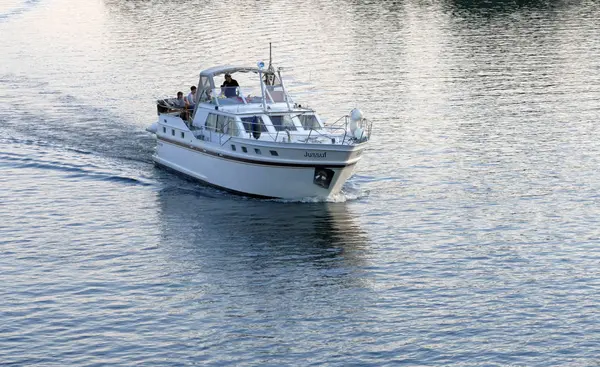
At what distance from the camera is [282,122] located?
163 feet

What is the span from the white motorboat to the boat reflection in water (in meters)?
1.11

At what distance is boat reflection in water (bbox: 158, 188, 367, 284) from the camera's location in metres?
41.0

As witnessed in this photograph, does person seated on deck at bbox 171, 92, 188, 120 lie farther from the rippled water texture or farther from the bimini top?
the rippled water texture

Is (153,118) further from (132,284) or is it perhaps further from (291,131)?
(132,284)

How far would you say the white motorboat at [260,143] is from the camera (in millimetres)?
46750

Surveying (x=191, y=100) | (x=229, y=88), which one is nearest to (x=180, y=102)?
(x=191, y=100)

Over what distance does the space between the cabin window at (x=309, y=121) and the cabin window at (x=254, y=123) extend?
6.70ft

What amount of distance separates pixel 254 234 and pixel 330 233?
345 cm

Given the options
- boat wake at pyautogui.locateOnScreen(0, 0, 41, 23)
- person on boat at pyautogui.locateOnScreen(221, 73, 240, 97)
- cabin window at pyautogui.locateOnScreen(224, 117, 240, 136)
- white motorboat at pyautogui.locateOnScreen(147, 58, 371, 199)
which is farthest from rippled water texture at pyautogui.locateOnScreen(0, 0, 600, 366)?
boat wake at pyautogui.locateOnScreen(0, 0, 41, 23)

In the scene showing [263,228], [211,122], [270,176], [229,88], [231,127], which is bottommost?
[263,228]

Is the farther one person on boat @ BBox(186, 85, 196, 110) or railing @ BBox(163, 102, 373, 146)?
person on boat @ BBox(186, 85, 196, 110)

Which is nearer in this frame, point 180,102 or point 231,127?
point 231,127

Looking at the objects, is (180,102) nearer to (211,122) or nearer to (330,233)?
(211,122)

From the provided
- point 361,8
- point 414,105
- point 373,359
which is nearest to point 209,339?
point 373,359
